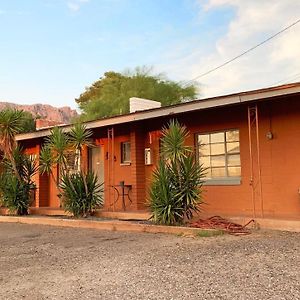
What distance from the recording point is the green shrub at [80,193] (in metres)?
12.6

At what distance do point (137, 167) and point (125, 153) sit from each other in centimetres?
133

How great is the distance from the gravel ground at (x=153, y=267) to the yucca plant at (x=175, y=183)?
896 mm

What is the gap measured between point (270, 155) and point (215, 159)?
1761 mm

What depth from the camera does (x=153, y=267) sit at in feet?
20.4

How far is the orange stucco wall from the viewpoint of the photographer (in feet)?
34.8

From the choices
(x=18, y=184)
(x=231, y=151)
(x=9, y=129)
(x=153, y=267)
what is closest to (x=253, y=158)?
(x=231, y=151)

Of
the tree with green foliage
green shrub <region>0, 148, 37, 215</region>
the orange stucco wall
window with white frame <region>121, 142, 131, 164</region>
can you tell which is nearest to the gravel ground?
the orange stucco wall

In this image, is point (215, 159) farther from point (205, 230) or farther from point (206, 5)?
point (206, 5)

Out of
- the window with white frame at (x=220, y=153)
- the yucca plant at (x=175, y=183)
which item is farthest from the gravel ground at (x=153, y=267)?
the window with white frame at (x=220, y=153)

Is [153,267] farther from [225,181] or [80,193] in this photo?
[80,193]

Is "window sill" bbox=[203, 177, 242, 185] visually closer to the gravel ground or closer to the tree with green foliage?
the gravel ground

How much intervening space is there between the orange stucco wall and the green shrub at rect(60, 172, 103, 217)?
1.54m

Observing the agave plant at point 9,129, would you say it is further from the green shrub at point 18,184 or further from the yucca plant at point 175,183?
the yucca plant at point 175,183

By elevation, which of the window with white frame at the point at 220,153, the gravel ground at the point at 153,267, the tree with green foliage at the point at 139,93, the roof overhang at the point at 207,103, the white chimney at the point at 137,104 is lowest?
the gravel ground at the point at 153,267
